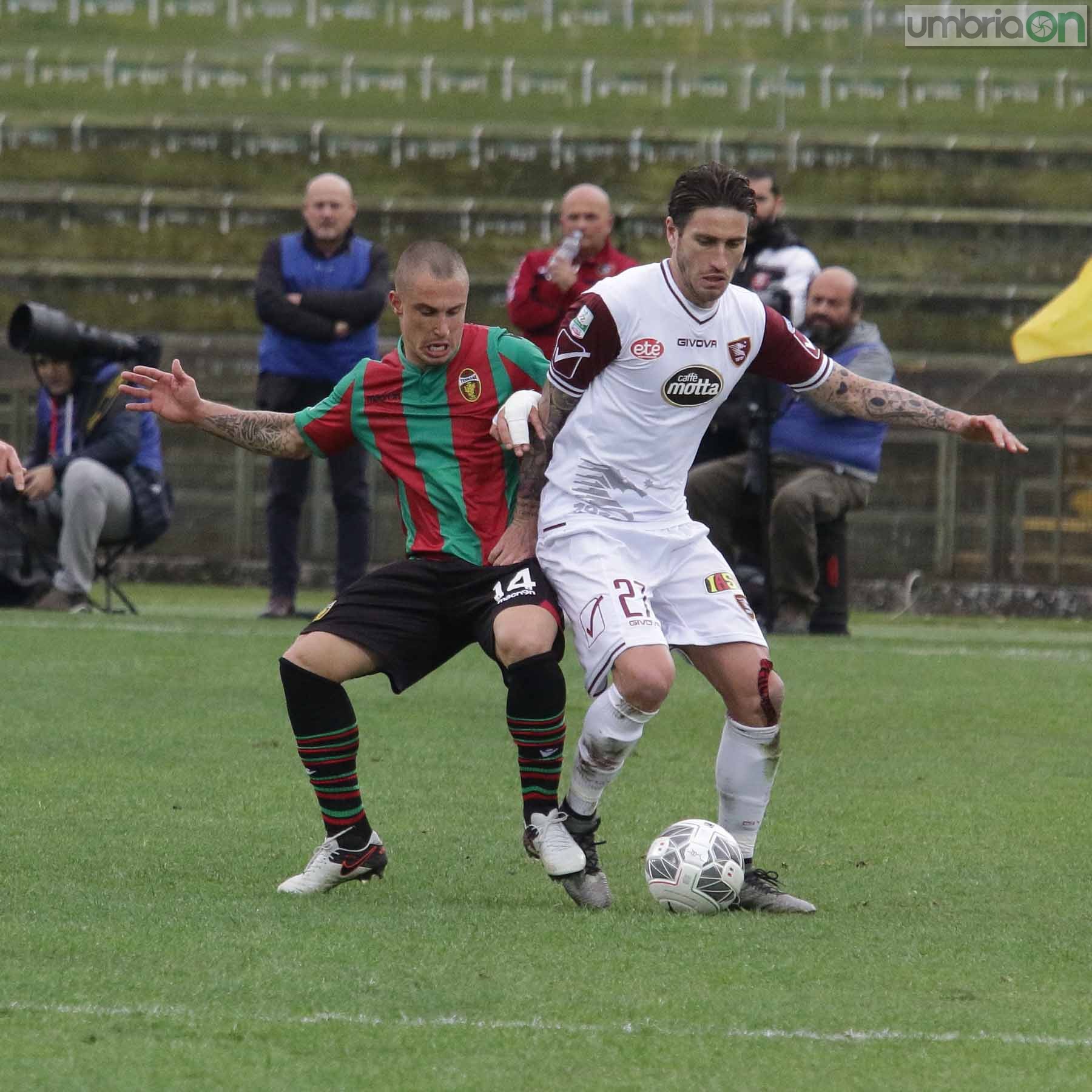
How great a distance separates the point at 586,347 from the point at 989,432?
98 centimetres

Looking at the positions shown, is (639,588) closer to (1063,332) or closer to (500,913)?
(500,913)

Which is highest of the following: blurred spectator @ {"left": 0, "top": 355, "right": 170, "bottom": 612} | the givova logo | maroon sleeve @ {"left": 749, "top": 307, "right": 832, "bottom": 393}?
the givova logo

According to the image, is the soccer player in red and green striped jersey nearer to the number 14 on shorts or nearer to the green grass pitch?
A: the number 14 on shorts

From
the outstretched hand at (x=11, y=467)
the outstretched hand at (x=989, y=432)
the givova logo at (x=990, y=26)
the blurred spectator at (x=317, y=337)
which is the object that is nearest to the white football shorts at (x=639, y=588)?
the outstretched hand at (x=989, y=432)

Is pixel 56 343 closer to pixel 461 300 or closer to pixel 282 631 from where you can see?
pixel 282 631

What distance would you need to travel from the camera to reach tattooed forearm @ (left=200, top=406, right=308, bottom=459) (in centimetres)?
516

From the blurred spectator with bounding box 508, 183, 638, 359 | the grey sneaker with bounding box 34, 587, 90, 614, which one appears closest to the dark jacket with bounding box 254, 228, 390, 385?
the blurred spectator with bounding box 508, 183, 638, 359

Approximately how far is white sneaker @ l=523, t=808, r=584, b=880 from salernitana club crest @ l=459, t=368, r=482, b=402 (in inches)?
40.9

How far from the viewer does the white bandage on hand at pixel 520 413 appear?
481 cm

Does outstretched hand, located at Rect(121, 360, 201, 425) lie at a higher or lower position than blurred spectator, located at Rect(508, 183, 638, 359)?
lower

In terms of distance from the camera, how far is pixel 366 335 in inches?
429

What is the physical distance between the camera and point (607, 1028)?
11.4 feet

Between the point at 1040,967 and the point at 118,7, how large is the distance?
17.5 m

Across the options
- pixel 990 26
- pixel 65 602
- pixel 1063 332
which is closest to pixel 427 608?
pixel 65 602
